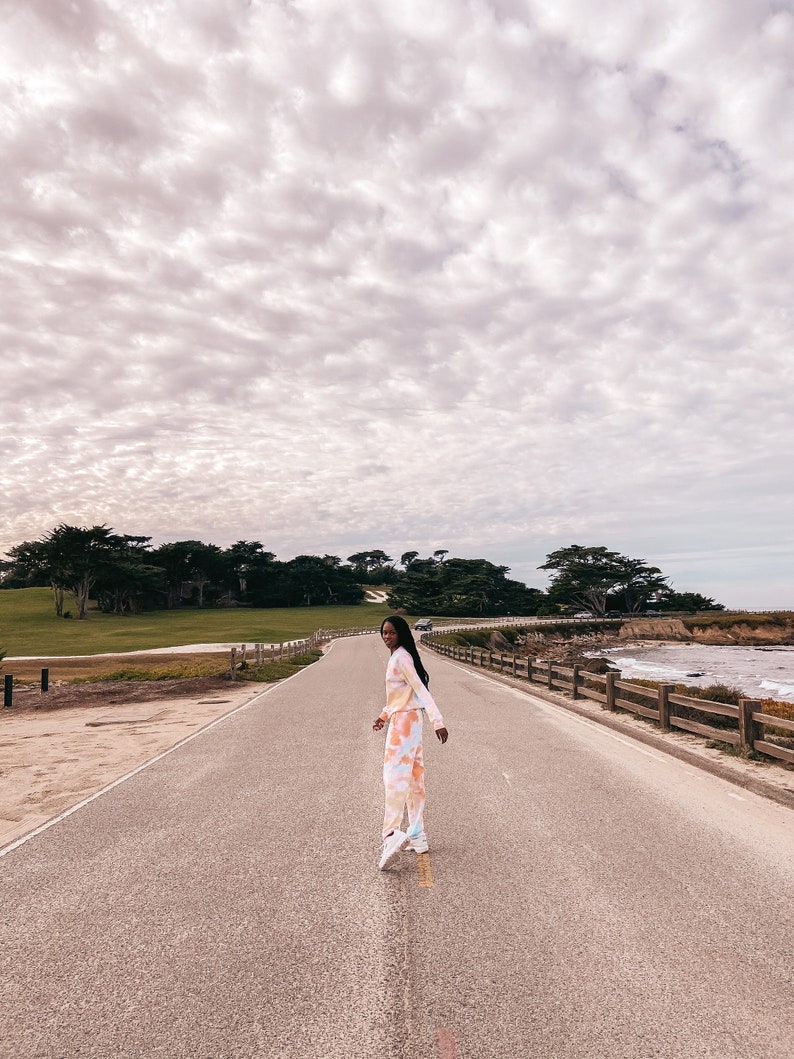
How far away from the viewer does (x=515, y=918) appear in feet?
15.8

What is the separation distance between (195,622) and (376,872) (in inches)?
3970

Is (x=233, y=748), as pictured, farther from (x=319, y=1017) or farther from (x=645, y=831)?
(x=319, y=1017)

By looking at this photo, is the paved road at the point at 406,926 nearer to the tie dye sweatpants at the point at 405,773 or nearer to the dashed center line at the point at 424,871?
the dashed center line at the point at 424,871

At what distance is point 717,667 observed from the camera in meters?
52.4

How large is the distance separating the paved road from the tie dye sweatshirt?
140 cm

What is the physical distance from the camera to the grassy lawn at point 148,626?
62250 mm

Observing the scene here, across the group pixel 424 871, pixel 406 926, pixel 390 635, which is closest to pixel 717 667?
pixel 390 635

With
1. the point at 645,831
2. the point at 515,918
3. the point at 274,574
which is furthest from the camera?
the point at 274,574

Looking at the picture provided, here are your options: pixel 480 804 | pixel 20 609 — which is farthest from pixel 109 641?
pixel 480 804

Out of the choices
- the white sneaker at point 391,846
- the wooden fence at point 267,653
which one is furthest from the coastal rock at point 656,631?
the white sneaker at point 391,846

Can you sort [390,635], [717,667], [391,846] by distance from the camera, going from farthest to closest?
[717,667] < [390,635] < [391,846]

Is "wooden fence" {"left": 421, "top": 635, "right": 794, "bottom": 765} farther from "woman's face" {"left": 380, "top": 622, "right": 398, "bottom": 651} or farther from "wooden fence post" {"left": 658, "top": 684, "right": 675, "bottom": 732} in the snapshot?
"woman's face" {"left": 380, "top": 622, "right": 398, "bottom": 651}

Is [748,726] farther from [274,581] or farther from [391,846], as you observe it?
[274,581]

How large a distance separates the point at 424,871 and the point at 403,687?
1.64 m
